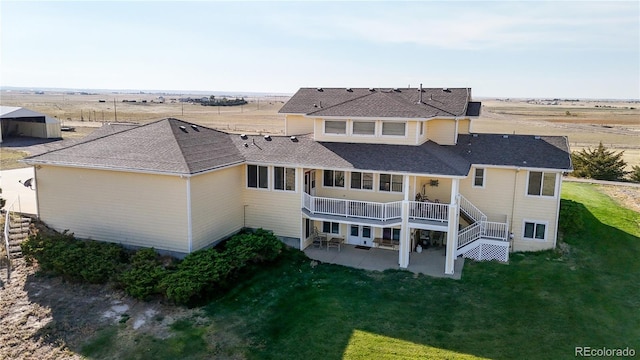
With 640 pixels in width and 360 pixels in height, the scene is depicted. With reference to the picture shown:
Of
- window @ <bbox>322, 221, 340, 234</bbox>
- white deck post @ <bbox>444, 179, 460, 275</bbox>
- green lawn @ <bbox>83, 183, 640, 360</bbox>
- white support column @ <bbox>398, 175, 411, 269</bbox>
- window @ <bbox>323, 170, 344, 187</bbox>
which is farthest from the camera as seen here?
window @ <bbox>322, 221, 340, 234</bbox>

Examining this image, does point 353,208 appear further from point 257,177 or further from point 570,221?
point 570,221

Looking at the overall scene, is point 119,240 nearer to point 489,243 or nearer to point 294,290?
point 294,290

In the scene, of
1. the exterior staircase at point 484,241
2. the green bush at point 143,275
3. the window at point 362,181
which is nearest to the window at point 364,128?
the window at point 362,181

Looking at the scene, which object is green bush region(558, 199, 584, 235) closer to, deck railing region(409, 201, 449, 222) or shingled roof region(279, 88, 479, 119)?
shingled roof region(279, 88, 479, 119)

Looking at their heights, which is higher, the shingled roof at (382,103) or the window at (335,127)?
the shingled roof at (382,103)

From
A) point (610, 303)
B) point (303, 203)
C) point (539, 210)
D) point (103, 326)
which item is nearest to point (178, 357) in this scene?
point (103, 326)

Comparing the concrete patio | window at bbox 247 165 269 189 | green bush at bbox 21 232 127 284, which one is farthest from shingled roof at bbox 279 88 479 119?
green bush at bbox 21 232 127 284

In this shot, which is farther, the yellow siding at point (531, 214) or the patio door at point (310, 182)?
the patio door at point (310, 182)

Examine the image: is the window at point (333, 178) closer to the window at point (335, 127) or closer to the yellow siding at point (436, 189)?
the window at point (335, 127)
